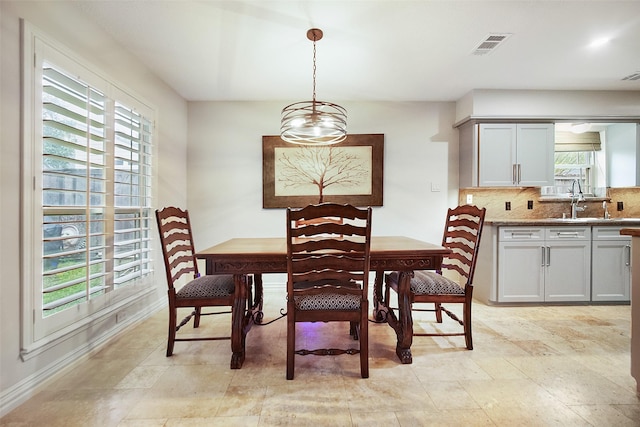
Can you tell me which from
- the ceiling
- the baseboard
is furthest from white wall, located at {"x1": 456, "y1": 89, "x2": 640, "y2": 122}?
the baseboard

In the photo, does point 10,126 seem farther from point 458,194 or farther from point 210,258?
point 458,194

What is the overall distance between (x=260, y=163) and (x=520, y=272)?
316cm

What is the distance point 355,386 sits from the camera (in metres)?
1.73

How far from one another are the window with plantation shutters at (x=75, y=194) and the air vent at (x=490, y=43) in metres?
2.93

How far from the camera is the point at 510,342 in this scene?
7.66 feet

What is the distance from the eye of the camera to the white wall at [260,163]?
151 inches

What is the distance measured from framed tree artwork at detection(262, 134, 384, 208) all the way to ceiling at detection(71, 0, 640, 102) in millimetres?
627

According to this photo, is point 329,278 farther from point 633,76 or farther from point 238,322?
point 633,76

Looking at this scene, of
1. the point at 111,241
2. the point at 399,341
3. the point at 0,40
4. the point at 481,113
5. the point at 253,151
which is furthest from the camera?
the point at 253,151

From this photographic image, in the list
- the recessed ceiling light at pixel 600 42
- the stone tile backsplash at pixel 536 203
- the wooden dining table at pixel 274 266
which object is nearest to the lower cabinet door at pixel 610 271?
the stone tile backsplash at pixel 536 203

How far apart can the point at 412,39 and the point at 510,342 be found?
2.45 m

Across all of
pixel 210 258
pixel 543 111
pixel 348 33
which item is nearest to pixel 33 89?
pixel 210 258

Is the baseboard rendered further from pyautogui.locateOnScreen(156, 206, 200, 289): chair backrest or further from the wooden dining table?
the wooden dining table

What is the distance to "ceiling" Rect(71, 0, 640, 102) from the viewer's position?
2068 millimetres
